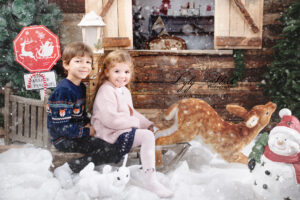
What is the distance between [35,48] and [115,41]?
74cm

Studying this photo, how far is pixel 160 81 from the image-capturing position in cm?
244

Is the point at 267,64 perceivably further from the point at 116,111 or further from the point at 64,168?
the point at 64,168

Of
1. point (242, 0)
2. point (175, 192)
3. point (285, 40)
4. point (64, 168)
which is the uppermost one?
point (242, 0)

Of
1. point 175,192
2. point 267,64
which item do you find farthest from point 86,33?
point 267,64

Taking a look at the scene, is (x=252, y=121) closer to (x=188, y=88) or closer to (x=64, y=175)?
(x=188, y=88)

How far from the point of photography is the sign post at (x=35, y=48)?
1.94m

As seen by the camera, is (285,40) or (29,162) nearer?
(29,162)

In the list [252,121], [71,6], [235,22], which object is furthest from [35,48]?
[235,22]

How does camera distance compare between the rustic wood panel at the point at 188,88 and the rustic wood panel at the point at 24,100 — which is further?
the rustic wood panel at the point at 24,100

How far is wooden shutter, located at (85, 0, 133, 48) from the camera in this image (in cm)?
239

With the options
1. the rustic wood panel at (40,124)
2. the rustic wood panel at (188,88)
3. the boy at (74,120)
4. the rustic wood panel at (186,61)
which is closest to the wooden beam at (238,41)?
the rustic wood panel at (186,61)

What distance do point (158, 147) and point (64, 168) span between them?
67cm

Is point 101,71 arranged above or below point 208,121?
above

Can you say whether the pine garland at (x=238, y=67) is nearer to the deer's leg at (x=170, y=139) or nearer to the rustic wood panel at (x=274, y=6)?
the rustic wood panel at (x=274, y=6)
